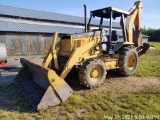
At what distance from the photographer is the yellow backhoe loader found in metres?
5.00

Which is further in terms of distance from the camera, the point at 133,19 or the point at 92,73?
the point at 133,19

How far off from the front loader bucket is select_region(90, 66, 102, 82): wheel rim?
1.33m

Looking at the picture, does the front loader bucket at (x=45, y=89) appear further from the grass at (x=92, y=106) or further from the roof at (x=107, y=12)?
the roof at (x=107, y=12)

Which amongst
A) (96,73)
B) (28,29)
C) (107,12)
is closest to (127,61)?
(96,73)

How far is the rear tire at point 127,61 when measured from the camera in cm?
740

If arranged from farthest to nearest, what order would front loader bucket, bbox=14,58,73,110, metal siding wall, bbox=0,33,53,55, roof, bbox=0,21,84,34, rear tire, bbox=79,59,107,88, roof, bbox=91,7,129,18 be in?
roof, bbox=0,21,84,34, metal siding wall, bbox=0,33,53,55, roof, bbox=91,7,129,18, rear tire, bbox=79,59,107,88, front loader bucket, bbox=14,58,73,110

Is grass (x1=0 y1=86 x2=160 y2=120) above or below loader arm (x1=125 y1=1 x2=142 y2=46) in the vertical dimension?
below

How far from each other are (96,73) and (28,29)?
19939 millimetres

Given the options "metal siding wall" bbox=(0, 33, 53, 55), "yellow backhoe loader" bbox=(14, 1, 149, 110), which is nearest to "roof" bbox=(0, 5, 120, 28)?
"metal siding wall" bbox=(0, 33, 53, 55)

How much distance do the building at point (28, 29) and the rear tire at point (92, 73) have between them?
1500cm

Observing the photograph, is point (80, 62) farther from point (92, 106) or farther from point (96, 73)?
point (92, 106)

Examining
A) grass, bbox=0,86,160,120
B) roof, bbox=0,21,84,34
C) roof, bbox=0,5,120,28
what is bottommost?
grass, bbox=0,86,160,120

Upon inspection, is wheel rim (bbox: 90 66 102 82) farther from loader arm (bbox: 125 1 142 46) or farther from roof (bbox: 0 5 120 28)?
roof (bbox: 0 5 120 28)

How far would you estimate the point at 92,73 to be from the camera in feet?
20.5
